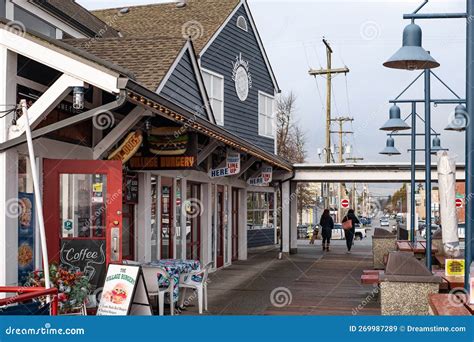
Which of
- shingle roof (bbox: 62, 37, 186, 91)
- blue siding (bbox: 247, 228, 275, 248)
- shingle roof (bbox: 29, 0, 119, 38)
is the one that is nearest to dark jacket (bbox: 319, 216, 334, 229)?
blue siding (bbox: 247, 228, 275, 248)

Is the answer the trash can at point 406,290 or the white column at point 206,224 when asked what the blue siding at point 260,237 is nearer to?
the white column at point 206,224

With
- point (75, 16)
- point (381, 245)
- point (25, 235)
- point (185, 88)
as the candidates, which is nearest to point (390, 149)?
point (381, 245)

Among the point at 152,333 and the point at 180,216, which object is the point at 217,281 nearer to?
the point at 180,216

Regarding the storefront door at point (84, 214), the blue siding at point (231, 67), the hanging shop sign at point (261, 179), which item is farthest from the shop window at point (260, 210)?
the storefront door at point (84, 214)

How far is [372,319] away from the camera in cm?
530

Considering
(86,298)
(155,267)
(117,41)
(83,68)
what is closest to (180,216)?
(117,41)

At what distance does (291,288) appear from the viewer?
15.6 metres

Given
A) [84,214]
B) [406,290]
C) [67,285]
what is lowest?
[406,290]

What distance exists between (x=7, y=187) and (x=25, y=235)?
2.66 ft

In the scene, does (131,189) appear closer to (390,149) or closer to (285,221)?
(390,149)

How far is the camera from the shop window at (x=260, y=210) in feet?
90.2

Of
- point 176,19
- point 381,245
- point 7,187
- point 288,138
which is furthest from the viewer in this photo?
point 288,138

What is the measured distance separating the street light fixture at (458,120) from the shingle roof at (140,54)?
5.30m

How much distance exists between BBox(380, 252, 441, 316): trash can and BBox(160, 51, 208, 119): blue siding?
641 centimetres
